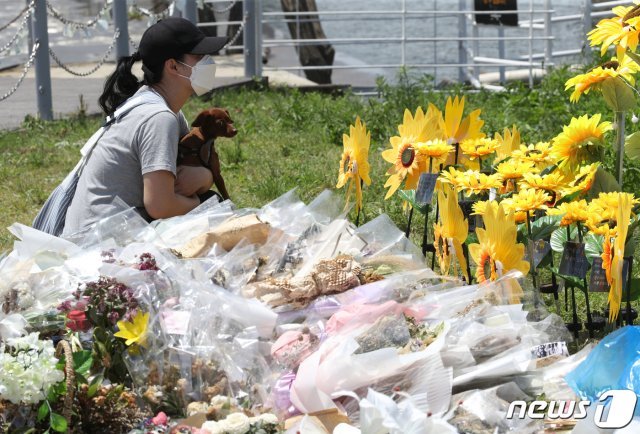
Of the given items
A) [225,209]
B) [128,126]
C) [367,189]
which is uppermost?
[128,126]

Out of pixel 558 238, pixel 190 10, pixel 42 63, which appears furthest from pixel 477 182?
pixel 190 10

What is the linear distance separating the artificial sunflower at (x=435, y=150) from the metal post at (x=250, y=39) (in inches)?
315

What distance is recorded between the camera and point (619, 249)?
109 inches

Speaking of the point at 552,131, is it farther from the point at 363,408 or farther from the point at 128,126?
the point at 363,408

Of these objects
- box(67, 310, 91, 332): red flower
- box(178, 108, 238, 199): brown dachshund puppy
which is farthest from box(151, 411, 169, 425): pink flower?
box(178, 108, 238, 199): brown dachshund puppy

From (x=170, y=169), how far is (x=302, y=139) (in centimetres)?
400

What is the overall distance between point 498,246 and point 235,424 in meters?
0.99

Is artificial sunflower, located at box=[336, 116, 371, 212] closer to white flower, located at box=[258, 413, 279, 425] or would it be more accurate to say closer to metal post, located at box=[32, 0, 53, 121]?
white flower, located at box=[258, 413, 279, 425]

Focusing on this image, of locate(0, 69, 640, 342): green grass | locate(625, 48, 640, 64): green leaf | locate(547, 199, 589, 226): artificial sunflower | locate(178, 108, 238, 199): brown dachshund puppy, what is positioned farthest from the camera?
locate(0, 69, 640, 342): green grass

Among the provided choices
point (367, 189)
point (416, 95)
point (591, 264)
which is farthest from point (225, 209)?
point (416, 95)

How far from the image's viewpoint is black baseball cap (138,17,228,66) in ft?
13.8

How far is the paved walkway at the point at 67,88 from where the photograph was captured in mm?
9469

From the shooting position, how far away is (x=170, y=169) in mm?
3955

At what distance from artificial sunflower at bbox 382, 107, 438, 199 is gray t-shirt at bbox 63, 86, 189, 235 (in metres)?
0.85
